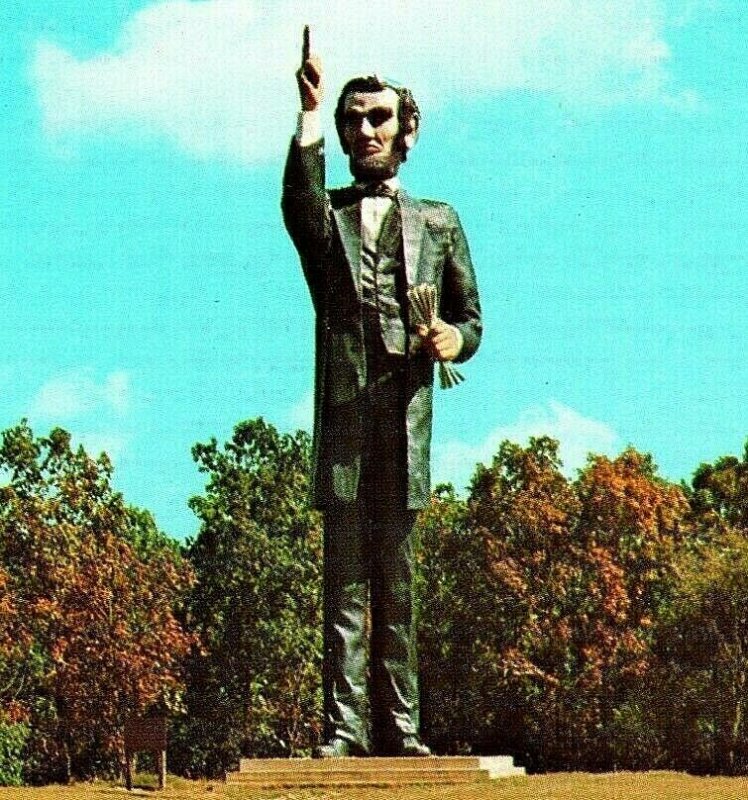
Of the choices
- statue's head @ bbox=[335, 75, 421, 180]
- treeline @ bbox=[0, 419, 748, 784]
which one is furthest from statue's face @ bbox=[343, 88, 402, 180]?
treeline @ bbox=[0, 419, 748, 784]

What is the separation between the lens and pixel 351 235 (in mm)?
11078

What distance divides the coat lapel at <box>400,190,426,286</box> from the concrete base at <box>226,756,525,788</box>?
3.21 meters

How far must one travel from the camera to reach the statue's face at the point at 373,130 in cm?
1125

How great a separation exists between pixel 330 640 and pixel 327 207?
2.92m

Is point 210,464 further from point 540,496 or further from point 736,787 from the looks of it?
point 736,787

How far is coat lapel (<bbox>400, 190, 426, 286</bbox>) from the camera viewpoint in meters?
11.0

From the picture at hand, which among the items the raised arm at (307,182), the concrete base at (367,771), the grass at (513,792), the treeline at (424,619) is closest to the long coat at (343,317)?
the raised arm at (307,182)

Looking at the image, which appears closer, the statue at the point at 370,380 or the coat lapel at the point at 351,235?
the statue at the point at 370,380

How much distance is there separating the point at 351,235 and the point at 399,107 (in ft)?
3.33

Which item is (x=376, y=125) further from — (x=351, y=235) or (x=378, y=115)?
(x=351, y=235)

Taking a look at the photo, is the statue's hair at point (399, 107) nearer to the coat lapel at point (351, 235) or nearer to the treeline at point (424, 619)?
the coat lapel at point (351, 235)

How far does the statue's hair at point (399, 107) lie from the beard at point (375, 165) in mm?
94

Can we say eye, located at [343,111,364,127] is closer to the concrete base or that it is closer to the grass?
the concrete base

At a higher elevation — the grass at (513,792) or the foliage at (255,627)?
the foliage at (255,627)
